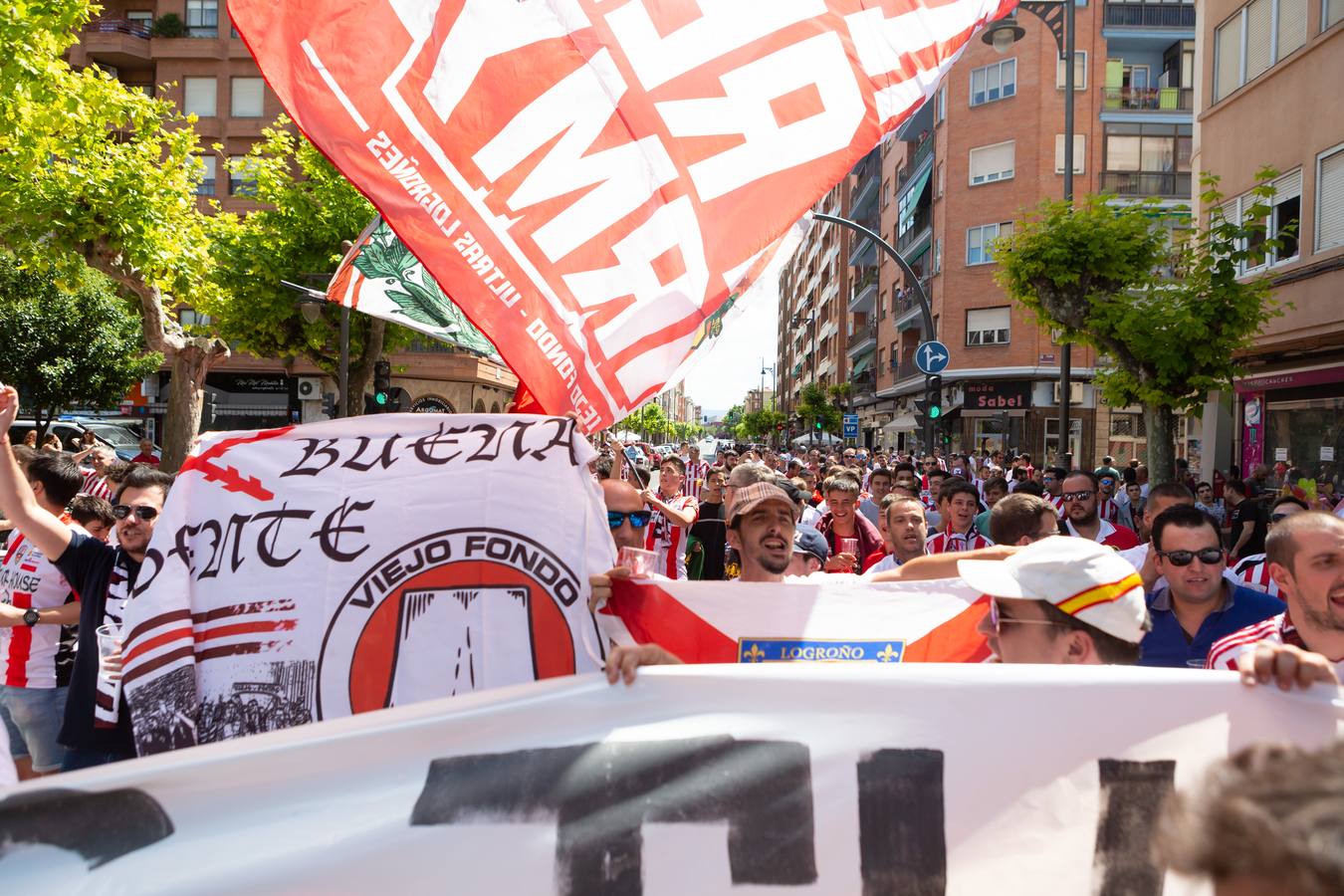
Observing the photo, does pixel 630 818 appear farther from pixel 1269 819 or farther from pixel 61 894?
pixel 1269 819

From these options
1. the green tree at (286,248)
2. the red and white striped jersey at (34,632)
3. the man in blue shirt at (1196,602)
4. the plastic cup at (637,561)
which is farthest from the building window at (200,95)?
the man in blue shirt at (1196,602)

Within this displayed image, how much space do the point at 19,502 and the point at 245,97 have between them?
151 feet

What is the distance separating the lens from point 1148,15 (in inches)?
1476

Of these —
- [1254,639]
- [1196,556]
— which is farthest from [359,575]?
[1196,556]

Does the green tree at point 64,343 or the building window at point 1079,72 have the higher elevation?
the building window at point 1079,72

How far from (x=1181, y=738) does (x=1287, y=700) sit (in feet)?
0.73

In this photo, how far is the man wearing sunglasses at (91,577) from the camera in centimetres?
353

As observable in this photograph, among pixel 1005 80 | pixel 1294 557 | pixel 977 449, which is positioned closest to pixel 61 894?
pixel 1294 557

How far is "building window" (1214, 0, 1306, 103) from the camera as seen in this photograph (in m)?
15.2

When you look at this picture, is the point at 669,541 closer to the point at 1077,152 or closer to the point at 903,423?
the point at 1077,152

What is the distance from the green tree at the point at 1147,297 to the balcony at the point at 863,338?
41.0 meters

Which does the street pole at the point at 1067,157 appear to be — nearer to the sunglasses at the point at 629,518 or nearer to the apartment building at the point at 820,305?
the sunglasses at the point at 629,518

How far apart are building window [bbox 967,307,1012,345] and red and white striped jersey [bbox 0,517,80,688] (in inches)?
1481

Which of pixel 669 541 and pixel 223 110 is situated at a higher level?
pixel 223 110
